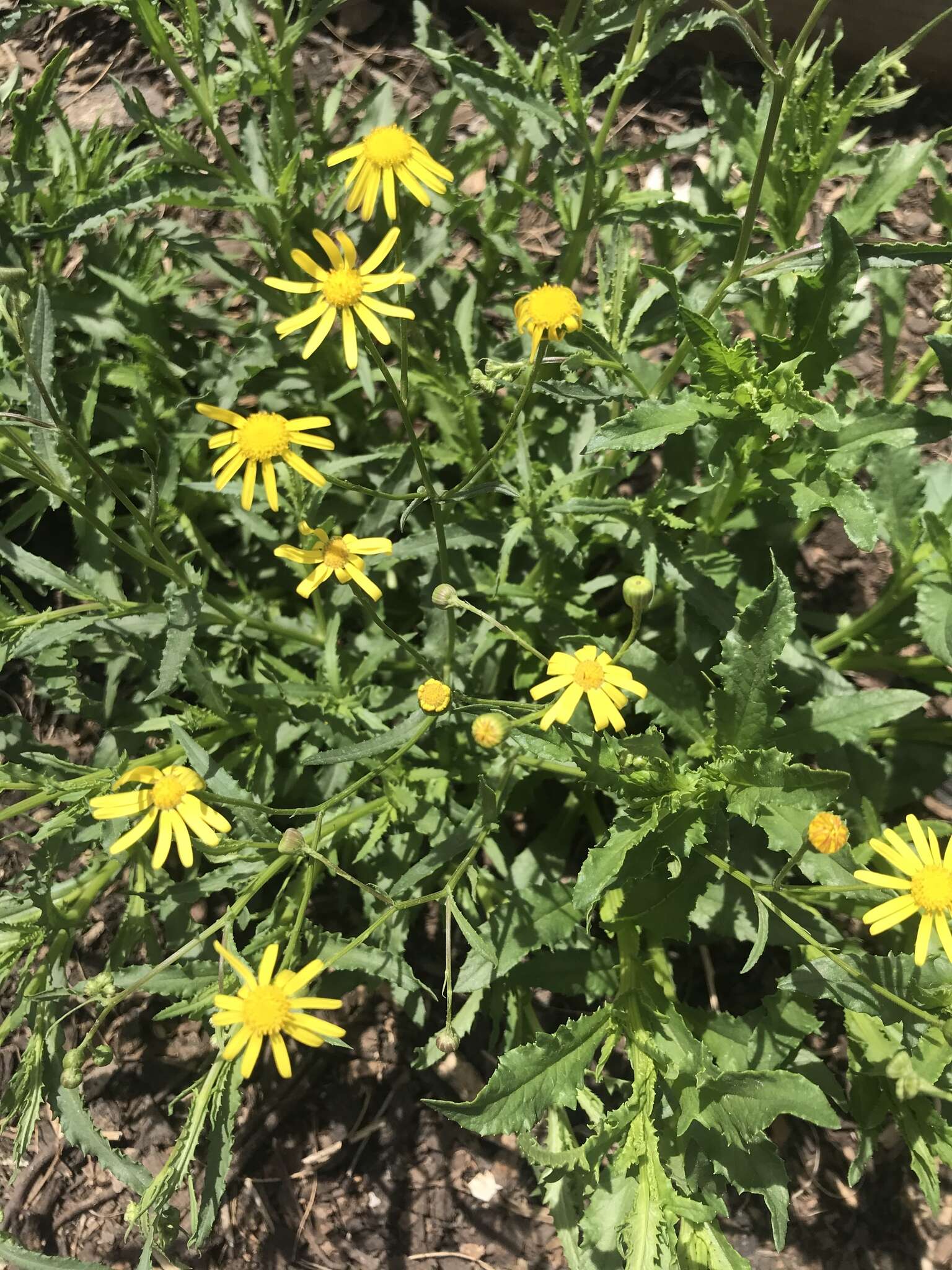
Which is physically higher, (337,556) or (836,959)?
(337,556)

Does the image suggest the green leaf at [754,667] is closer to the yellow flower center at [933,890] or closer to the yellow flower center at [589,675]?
the yellow flower center at [589,675]

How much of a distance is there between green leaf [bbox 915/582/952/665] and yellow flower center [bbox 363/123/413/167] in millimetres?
1761

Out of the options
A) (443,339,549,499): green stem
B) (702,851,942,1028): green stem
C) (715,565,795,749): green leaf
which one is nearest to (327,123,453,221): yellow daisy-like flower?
(443,339,549,499): green stem

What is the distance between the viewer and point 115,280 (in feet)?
9.72

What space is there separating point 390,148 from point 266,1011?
77.1 inches

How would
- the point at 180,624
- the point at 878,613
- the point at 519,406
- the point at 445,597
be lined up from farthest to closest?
the point at 878,613
the point at 180,624
the point at 445,597
the point at 519,406

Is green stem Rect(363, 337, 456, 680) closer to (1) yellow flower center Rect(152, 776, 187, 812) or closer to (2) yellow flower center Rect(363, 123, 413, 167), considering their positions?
(2) yellow flower center Rect(363, 123, 413, 167)

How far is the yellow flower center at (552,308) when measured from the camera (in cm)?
195

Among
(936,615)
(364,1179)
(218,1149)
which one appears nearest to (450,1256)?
(364,1179)

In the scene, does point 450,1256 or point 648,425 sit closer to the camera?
point 648,425

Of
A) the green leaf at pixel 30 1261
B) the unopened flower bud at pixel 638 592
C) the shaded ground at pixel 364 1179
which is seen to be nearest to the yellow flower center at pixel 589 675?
the unopened flower bud at pixel 638 592

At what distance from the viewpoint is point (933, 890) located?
78.0 inches

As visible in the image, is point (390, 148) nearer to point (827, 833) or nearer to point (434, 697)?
point (434, 697)

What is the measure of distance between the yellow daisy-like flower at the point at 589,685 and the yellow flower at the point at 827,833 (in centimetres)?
46
